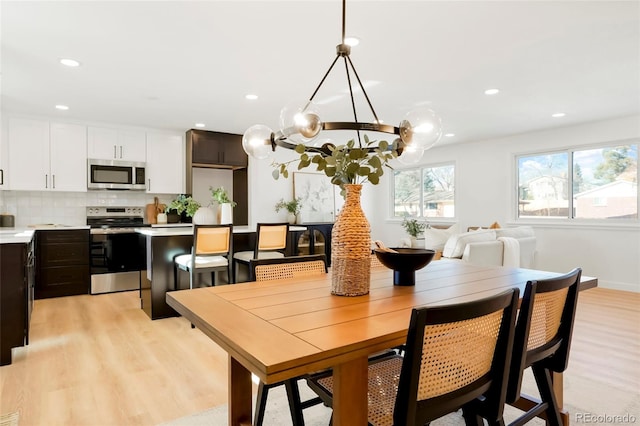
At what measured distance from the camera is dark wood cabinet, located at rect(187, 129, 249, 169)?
18.9 feet

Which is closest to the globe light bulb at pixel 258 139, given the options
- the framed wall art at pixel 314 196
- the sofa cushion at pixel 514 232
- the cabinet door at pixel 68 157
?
the sofa cushion at pixel 514 232

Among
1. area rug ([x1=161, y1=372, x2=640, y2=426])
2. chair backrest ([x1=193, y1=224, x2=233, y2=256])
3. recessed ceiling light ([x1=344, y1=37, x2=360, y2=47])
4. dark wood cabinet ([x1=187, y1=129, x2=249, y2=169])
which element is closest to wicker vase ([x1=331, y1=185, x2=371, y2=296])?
area rug ([x1=161, y1=372, x2=640, y2=426])

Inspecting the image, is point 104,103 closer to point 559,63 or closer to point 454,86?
point 454,86

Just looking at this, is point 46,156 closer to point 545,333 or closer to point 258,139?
point 258,139

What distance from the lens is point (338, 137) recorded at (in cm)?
661

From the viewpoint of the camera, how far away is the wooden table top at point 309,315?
0.92 meters

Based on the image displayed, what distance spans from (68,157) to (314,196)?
4.04 m

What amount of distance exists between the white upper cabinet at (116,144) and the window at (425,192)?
16.7 ft

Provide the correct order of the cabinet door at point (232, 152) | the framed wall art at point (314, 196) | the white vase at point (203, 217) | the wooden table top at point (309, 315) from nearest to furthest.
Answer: the wooden table top at point (309, 315)
the white vase at point (203, 217)
the cabinet door at point (232, 152)
the framed wall art at point (314, 196)

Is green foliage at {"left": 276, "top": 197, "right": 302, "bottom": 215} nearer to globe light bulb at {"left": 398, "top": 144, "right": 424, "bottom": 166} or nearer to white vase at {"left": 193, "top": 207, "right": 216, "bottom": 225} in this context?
white vase at {"left": 193, "top": 207, "right": 216, "bottom": 225}

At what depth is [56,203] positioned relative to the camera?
17.4ft

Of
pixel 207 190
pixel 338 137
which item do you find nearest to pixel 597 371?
pixel 338 137

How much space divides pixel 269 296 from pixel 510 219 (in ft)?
19.0

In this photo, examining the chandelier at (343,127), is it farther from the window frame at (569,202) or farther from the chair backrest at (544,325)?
the window frame at (569,202)
